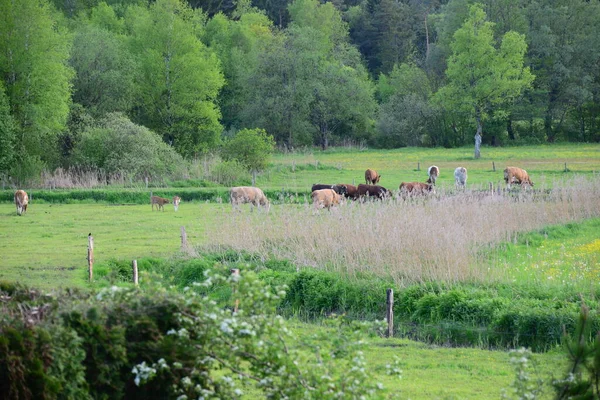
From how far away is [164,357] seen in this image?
23.3 feet

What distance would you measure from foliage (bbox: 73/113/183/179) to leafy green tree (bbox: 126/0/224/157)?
9706 millimetres

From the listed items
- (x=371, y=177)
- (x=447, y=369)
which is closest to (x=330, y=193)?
(x=371, y=177)

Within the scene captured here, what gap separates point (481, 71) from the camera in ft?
190

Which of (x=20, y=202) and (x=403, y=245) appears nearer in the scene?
(x=403, y=245)

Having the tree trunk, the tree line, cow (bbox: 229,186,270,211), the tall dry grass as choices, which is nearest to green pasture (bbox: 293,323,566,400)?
the tall dry grass

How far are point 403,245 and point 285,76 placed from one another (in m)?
51.8

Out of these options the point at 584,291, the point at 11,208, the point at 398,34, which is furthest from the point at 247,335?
the point at 398,34

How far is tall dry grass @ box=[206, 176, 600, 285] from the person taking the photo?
656 inches

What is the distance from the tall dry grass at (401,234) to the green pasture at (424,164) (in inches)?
450

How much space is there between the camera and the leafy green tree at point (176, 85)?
180 feet

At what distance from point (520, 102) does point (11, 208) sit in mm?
48521

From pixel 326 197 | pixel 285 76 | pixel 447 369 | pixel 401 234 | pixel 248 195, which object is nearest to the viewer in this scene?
pixel 447 369

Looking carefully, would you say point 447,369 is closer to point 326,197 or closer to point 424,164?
point 326,197

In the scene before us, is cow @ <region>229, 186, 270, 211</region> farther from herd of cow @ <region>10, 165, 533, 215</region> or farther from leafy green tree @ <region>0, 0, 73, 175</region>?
leafy green tree @ <region>0, 0, 73, 175</region>
